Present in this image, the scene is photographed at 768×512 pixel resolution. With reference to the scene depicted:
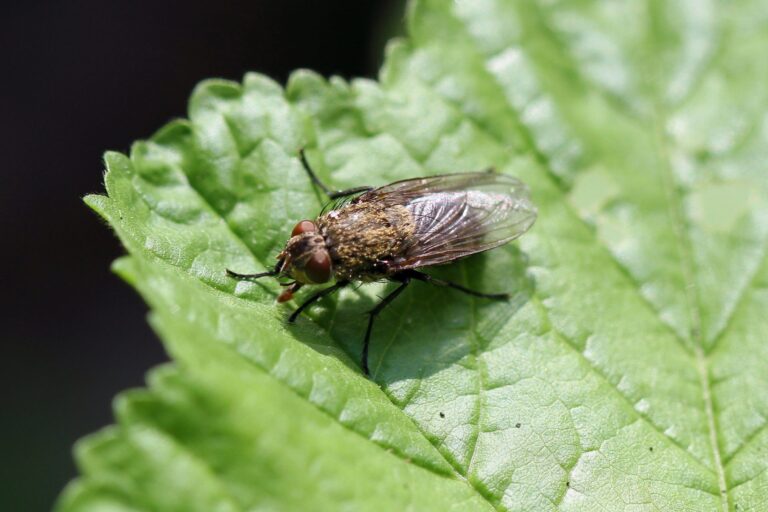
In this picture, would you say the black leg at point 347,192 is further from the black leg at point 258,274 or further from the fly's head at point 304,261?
the black leg at point 258,274

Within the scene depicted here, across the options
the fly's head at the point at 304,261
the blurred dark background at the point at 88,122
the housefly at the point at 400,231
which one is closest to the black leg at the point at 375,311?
the housefly at the point at 400,231

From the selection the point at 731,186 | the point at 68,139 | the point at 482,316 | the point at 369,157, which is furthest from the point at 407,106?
the point at 68,139

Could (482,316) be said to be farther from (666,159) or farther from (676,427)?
(666,159)

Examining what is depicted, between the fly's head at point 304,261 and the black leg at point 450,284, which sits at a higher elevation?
the fly's head at point 304,261

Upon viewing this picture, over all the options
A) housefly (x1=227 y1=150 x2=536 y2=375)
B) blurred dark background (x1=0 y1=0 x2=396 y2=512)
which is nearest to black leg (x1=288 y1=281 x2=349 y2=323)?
housefly (x1=227 y1=150 x2=536 y2=375)

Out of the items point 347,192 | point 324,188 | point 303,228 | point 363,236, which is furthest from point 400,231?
point 303,228

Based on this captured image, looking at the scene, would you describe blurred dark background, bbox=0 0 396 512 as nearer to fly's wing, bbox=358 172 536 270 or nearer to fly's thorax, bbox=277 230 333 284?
Answer: fly's wing, bbox=358 172 536 270
